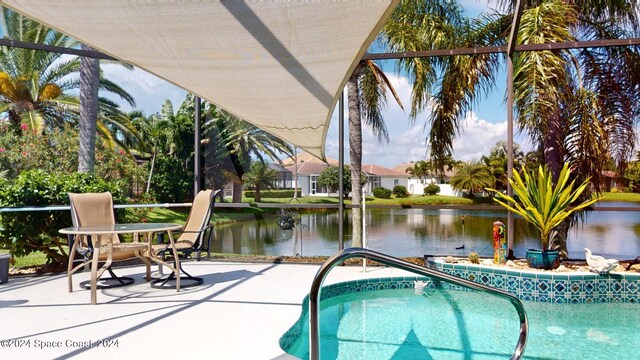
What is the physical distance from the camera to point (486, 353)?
150 inches

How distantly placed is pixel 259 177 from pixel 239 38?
5.37m

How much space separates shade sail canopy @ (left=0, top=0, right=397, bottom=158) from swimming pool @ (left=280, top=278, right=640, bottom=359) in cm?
189

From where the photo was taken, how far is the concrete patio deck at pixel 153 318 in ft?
10.5

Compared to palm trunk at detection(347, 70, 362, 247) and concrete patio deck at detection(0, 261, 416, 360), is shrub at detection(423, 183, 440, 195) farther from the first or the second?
concrete patio deck at detection(0, 261, 416, 360)

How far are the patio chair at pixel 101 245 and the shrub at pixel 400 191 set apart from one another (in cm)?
377

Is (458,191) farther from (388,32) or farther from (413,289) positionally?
(388,32)

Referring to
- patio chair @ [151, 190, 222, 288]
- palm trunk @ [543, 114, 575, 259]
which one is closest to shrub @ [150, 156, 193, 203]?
patio chair @ [151, 190, 222, 288]

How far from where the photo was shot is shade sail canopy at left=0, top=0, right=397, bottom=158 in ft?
7.44

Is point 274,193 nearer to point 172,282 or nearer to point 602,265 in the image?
point 172,282

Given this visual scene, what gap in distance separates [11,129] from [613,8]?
1730 cm

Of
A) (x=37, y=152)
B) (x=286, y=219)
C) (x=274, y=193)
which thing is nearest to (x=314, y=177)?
(x=274, y=193)

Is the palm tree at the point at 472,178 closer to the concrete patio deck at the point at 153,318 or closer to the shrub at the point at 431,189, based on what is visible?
the shrub at the point at 431,189

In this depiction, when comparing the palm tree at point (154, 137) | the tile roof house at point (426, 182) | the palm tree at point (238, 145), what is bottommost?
the tile roof house at point (426, 182)

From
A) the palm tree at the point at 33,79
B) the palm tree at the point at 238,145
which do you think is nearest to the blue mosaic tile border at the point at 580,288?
the palm tree at the point at 238,145
